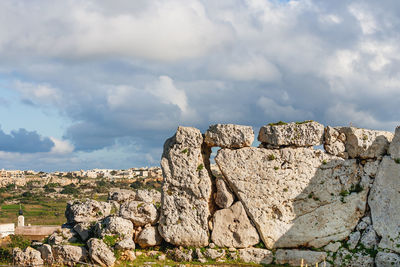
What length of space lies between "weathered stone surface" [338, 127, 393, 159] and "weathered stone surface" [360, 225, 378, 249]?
3.24 metres

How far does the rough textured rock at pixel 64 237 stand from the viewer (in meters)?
22.3

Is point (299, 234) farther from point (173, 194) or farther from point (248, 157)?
point (173, 194)

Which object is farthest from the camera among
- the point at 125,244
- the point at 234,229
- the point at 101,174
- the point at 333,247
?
the point at 101,174

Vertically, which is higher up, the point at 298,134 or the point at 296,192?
the point at 298,134

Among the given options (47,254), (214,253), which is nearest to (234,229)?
(214,253)

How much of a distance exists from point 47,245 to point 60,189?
5087 centimetres

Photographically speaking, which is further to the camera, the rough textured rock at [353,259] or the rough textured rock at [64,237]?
the rough textured rock at [64,237]

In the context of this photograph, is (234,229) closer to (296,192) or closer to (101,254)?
(296,192)

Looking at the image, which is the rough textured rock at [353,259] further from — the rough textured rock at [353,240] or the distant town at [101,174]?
the distant town at [101,174]

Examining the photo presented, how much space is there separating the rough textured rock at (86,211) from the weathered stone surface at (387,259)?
41.4 ft

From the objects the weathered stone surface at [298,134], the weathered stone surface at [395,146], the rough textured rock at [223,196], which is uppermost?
the weathered stone surface at [298,134]

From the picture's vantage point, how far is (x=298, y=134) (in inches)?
888

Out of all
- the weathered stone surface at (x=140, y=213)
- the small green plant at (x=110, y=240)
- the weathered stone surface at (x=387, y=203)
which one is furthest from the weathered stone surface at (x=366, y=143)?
the small green plant at (x=110, y=240)

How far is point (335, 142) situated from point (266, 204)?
4231mm
